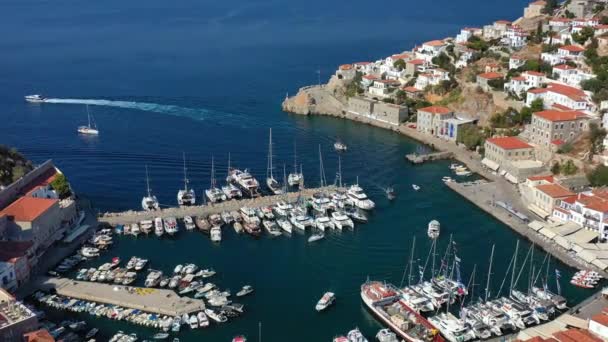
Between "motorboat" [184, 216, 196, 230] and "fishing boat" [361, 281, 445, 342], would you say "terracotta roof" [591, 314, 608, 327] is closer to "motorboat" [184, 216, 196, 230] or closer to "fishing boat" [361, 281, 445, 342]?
"fishing boat" [361, 281, 445, 342]

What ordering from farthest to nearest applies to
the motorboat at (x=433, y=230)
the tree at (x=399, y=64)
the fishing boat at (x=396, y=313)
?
1. the tree at (x=399, y=64)
2. the motorboat at (x=433, y=230)
3. the fishing boat at (x=396, y=313)

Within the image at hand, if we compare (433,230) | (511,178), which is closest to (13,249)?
(433,230)

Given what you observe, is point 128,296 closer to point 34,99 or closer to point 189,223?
point 189,223

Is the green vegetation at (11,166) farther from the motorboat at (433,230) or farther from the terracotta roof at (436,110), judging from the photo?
the terracotta roof at (436,110)

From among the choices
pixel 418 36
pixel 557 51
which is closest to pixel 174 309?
pixel 557 51

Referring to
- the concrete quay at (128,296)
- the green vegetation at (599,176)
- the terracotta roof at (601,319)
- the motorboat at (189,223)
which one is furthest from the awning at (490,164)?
the concrete quay at (128,296)

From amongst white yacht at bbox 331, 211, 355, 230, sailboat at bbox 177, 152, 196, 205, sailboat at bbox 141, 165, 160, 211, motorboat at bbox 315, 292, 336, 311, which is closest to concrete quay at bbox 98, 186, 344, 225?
sailboat at bbox 141, 165, 160, 211
